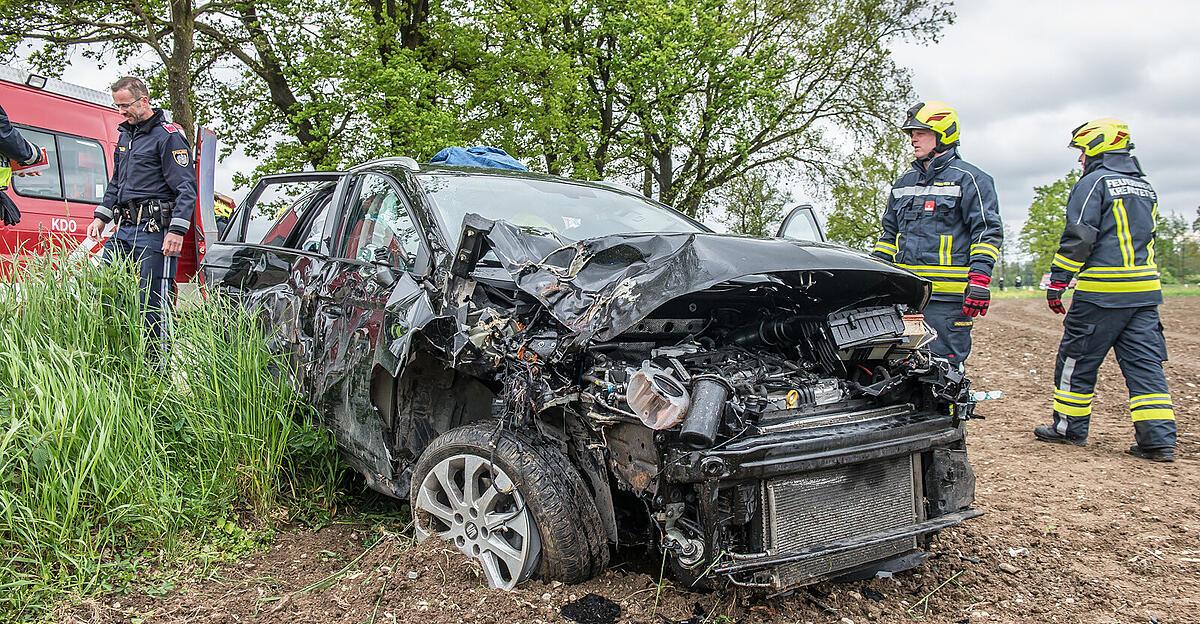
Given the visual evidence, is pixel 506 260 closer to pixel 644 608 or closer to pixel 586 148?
pixel 644 608

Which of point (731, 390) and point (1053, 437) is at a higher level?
point (731, 390)

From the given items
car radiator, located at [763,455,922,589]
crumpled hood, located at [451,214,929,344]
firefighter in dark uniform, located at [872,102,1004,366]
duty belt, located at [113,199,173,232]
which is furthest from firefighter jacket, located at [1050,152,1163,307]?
duty belt, located at [113,199,173,232]

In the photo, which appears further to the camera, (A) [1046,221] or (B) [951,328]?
(A) [1046,221]

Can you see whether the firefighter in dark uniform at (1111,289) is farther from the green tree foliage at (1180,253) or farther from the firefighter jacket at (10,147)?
the green tree foliage at (1180,253)

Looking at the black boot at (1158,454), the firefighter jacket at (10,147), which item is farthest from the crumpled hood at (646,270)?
the firefighter jacket at (10,147)

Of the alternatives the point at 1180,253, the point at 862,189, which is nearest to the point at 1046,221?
the point at 1180,253

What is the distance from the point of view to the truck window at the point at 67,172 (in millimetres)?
8594

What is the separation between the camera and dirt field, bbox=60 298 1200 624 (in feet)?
8.82

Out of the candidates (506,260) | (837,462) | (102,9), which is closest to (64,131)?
(102,9)

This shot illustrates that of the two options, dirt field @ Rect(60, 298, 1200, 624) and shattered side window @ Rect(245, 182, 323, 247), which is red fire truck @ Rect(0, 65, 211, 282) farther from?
dirt field @ Rect(60, 298, 1200, 624)

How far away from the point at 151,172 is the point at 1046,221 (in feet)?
176

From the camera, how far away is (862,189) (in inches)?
813

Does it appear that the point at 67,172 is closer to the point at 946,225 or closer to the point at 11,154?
the point at 11,154

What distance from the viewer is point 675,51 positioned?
53.9 feet
